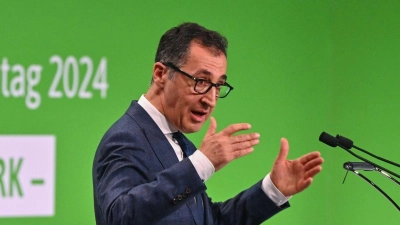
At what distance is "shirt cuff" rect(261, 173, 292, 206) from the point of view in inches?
85.8

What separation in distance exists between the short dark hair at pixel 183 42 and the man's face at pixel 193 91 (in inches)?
0.7

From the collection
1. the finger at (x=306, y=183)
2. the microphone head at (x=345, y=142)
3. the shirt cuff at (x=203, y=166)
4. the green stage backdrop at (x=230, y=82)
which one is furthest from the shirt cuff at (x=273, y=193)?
the green stage backdrop at (x=230, y=82)

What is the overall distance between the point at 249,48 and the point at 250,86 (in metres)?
0.16

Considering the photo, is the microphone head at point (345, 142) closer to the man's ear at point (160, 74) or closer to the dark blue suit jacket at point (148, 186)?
the dark blue suit jacket at point (148, 186)

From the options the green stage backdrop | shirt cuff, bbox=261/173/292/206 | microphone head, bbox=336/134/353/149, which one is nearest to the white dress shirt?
shirt cuff, bbox=261/173/292/206

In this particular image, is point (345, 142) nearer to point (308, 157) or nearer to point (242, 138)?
point (308, 157)

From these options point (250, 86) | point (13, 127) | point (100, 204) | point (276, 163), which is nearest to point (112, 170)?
point (100, 204)

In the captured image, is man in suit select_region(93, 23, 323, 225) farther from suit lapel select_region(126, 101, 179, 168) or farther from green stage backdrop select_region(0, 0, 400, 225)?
green stage backdrop select_region(0, 0, 400, 225)

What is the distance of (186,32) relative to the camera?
2188mm

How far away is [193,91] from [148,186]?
12.5 inches

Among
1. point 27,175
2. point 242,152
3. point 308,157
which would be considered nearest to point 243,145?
point 242,152

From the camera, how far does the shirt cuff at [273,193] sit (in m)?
2.18

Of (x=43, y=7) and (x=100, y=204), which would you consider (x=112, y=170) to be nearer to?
(x=100, y=204)

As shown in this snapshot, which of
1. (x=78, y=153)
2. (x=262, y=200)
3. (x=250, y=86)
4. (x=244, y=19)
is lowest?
(x=262, y=200)
